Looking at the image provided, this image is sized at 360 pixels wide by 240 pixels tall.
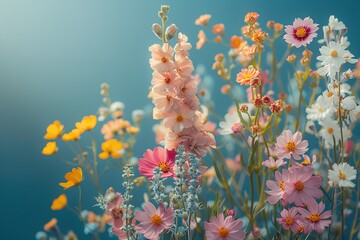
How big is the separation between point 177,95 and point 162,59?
57 millimetres

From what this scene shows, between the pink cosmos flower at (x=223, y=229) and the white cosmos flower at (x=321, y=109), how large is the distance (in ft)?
0.83

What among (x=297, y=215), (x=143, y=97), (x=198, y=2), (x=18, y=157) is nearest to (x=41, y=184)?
(x=18, y=157)

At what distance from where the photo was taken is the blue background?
1.50m

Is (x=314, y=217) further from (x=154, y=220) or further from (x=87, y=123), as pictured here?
(x=87, y=123)

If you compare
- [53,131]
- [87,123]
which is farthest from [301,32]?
[53,131]

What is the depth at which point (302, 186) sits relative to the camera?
790 mm

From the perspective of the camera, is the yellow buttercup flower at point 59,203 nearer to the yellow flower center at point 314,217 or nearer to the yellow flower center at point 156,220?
the yellow flower center at point 156,220

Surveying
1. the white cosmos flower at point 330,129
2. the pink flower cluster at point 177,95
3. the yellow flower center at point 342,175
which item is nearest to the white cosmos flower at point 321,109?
the white cosmos flower at point 330,129

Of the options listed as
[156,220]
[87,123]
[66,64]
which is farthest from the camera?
[66,64]

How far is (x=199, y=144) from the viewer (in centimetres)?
81

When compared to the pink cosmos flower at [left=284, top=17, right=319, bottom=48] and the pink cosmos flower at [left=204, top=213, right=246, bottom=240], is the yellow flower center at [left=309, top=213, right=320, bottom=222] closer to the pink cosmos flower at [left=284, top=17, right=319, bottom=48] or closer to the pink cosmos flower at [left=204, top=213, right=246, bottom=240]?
the pink cosmos flower at [left=204, top=213, right=246, bottom=240]

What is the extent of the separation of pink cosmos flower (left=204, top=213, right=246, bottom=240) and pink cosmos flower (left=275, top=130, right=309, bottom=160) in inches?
5.0

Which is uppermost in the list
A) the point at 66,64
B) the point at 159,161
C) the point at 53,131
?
the point at 66,64

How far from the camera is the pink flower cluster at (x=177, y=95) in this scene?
79cm
